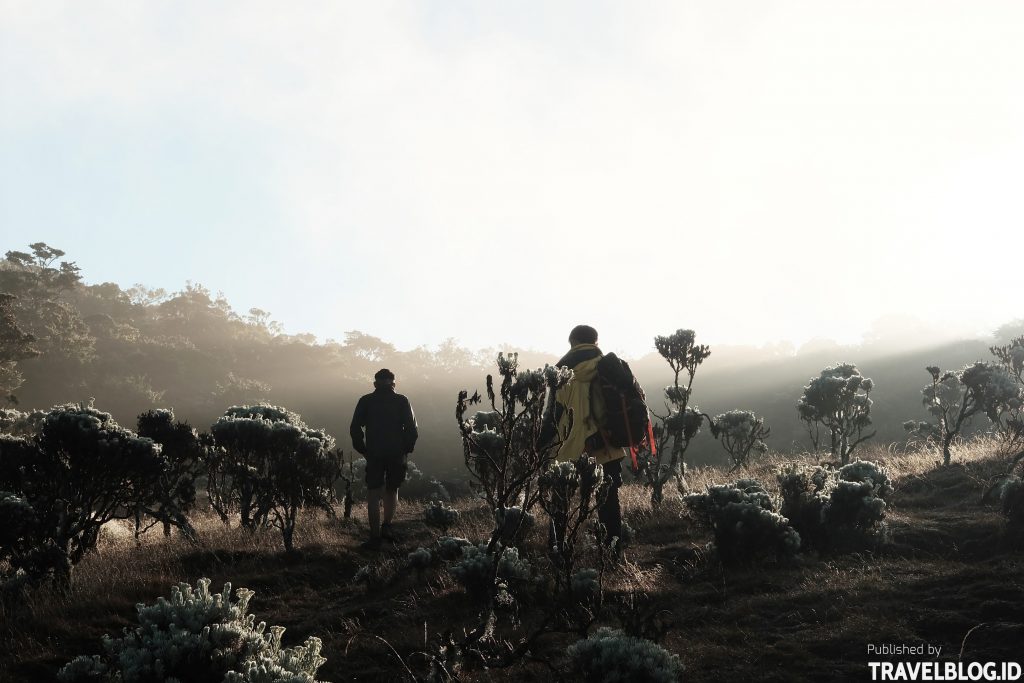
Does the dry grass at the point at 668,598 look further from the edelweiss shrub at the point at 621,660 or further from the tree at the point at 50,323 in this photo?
the tree at the point at 50,323

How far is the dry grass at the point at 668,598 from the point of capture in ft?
13.4

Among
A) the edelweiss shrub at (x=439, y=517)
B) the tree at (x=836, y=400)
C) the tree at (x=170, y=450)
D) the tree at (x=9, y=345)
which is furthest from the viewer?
the tree at (x=9, y=345)

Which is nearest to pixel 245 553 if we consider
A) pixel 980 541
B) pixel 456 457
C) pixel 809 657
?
pixel 809 657

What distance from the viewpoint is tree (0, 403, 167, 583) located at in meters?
6.33

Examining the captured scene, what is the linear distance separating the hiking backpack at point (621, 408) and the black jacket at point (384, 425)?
314cm

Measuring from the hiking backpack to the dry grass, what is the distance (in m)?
1.27

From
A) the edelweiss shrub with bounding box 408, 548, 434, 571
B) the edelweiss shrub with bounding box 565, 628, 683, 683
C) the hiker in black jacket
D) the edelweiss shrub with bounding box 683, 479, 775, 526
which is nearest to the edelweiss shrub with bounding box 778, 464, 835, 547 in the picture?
the edelweiss shrub with bounding box 683, 479, 775, 526

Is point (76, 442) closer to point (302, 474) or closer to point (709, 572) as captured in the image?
point (302, 474)

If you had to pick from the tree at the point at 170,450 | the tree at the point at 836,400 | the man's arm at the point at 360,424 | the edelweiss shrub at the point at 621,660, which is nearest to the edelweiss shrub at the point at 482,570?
the edelweiss shrub at the point at 621,660

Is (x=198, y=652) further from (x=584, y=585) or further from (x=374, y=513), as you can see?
(x=374, y=513)

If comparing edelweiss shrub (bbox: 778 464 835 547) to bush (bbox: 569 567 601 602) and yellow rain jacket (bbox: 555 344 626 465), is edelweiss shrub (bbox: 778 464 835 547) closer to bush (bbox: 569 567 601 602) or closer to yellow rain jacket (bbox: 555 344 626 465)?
yellow rain jacket (bbox: 555 344 626 465)

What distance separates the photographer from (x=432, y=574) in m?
6.67

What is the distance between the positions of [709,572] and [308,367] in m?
57.7

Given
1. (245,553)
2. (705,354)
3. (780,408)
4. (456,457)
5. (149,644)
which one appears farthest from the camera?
(780,408)
